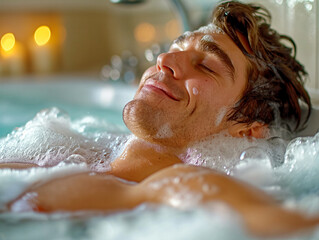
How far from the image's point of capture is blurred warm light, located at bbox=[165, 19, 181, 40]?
2793mm

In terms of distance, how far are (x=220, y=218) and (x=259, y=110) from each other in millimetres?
636

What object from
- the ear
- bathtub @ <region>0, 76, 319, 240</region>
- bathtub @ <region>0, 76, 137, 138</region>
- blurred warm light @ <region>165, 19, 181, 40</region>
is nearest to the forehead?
the ear

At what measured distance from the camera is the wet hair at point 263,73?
122 cm

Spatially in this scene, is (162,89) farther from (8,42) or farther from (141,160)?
(8,42)

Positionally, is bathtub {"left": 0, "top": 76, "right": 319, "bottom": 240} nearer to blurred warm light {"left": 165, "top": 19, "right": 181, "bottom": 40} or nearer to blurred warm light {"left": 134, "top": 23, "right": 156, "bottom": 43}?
blurred warm light {"left": 165, "top": 19, "right": 181, "bottom": 40}

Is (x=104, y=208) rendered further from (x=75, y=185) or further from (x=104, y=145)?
(x=104, y=145)

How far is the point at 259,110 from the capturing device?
1267mm

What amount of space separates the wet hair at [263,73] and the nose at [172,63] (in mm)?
166

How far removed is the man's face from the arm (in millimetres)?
233

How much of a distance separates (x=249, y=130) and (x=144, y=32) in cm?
190

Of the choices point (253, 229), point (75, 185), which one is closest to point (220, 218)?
point (253, 229)

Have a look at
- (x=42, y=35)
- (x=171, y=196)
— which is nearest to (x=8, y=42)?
(x=42, y=35)

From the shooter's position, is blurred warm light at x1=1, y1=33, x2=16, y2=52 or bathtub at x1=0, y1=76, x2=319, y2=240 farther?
blurred warm light at x1=1, y1=33, x2=16, y2=52

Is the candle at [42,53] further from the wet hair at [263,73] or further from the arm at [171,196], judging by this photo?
the arm at [171,196]
